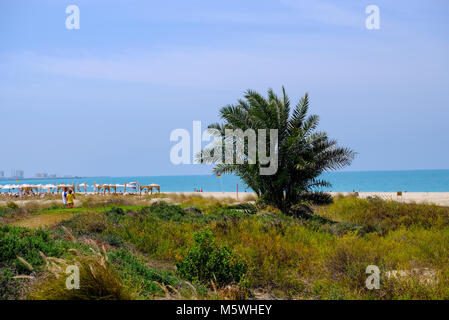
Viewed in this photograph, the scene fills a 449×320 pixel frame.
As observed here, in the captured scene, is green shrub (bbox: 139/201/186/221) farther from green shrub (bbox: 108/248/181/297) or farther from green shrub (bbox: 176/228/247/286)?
green shrub (bbox: 176/228/247/286)

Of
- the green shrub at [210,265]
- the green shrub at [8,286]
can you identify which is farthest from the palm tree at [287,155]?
the green shrub at [8,286]

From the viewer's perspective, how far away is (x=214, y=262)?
8844 millimetres

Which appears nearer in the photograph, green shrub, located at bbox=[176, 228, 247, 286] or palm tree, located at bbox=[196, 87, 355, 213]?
green shrub, located at bbox=[176, 228, 247, 286]

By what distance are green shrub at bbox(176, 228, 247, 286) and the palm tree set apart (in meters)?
10.8

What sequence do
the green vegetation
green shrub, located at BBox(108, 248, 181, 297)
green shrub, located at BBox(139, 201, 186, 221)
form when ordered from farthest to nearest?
green shrub, located at BBox(139, 201, 186, 221), green shrub, located at BBox(108, 248, 181, 297), the green vegetation

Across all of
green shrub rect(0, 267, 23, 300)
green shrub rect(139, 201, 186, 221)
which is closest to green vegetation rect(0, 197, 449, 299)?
green shrub rect(0, 267, 23, 300)

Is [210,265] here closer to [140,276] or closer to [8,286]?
[140,276]

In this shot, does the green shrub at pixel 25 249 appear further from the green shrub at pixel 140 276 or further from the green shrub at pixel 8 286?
the green shrub at pixel 140 276

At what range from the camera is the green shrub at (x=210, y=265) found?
28.4 ft

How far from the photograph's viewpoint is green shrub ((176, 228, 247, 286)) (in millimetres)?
8656

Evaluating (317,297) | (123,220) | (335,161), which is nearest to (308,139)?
(335,161)
